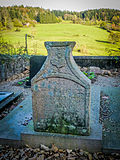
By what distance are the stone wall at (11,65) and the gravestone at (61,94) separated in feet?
15.8

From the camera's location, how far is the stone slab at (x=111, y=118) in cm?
234

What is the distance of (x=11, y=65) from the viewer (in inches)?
281

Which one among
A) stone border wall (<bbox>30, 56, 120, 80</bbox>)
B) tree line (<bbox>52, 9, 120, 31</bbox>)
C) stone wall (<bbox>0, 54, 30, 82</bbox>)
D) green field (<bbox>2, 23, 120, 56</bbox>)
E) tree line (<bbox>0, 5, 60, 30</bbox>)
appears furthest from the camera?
tree line (<bbox>52, 9, 120, 31</bbox>)

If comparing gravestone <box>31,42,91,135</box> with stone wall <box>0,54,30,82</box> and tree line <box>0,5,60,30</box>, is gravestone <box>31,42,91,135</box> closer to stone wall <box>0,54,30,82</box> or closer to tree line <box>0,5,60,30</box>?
stone wall <box>0,54,30,82</box>

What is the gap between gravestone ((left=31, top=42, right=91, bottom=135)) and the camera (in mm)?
2143

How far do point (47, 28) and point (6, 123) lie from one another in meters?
8.38

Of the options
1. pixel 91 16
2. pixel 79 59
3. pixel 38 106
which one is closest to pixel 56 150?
pixel 38 106

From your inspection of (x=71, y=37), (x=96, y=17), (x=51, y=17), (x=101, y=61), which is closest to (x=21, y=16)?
(x=51, y=17)

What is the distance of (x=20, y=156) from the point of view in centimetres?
226

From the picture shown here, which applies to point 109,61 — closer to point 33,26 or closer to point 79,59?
point 79,59

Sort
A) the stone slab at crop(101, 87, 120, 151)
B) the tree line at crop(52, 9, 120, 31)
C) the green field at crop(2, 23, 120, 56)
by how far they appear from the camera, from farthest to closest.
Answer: the tree line at crop(52, 9, 120, 31) < the green field at crop(2, 23, 120, 56) < the stone slab at crop(101, 87, 120, 151)

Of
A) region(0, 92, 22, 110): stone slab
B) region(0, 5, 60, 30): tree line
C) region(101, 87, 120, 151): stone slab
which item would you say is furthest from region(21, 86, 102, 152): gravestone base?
region(0, 5, 60, 30): tree line

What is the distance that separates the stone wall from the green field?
1929mm

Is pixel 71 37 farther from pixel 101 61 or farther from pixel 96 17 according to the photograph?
pixel 101 61
